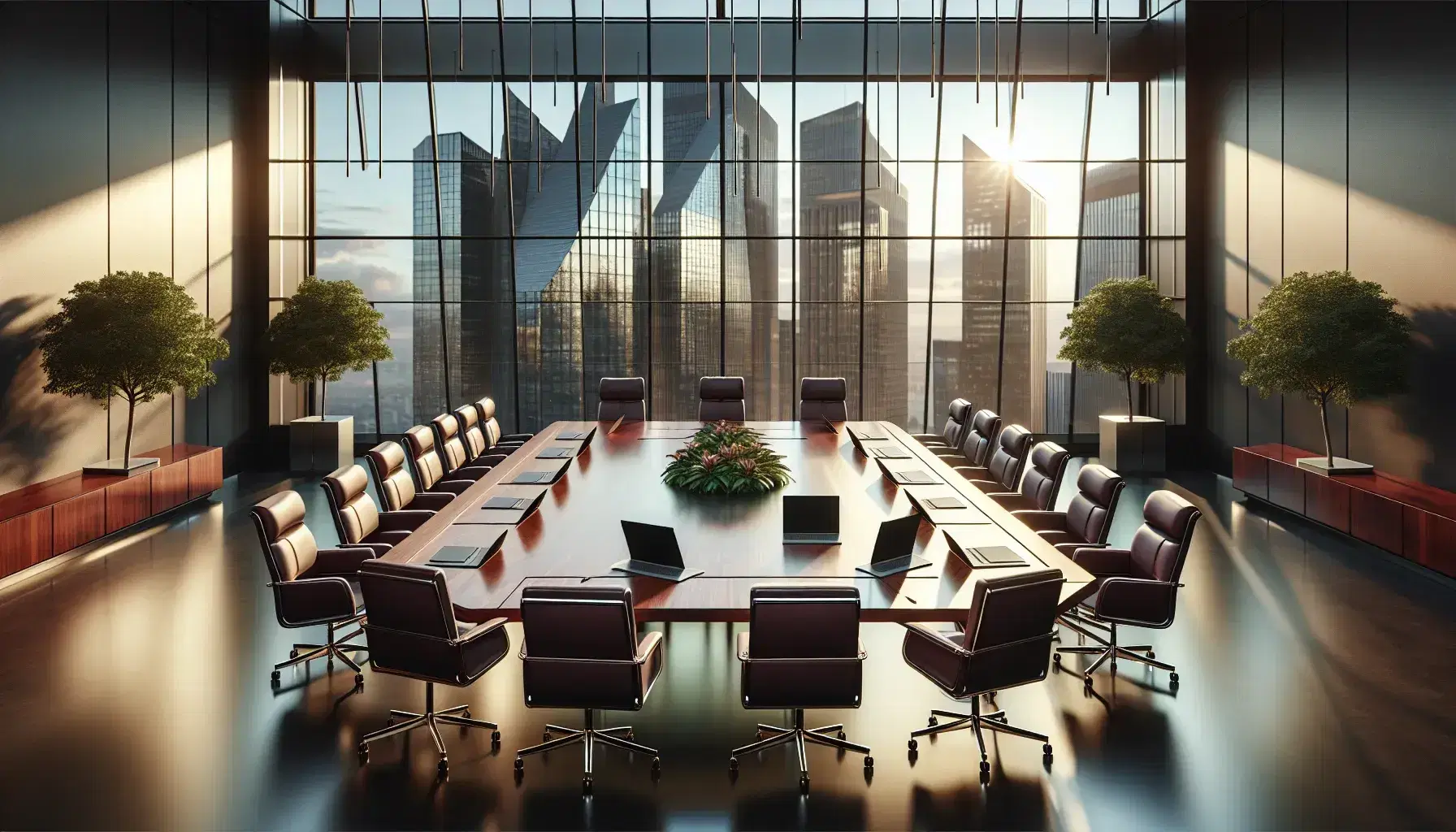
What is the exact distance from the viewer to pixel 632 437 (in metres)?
8.35

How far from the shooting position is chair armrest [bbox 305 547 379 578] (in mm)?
4828

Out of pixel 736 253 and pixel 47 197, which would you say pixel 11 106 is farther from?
pixel 736 253

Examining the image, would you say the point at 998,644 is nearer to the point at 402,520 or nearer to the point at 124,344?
the point at 402,520

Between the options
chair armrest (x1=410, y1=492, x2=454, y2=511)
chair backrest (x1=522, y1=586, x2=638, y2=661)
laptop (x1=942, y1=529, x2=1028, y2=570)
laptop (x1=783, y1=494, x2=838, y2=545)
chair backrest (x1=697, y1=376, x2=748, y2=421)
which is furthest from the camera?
chair backrest (x1=697, y1=376, x2=748, y2=421)

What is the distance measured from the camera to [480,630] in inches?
145

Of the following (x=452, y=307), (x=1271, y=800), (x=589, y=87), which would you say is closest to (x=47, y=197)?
(x=452, y=307)

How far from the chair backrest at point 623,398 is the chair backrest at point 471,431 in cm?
137

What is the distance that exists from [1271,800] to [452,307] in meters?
10.6

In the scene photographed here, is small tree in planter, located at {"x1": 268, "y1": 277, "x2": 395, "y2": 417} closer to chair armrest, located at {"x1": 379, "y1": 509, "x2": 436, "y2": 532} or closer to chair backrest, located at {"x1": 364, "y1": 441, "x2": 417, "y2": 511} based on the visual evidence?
chair backrest, located at {"x1": 364, "y1": 441, "x2": 417, "y2": 511}

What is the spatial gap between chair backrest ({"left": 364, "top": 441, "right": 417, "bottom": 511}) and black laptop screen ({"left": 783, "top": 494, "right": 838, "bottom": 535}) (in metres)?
2.70

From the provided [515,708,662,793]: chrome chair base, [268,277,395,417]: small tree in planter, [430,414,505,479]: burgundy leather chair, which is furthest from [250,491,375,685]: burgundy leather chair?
[268,277,395,417]: small tree in planter

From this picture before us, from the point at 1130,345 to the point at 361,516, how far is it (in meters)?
8.31

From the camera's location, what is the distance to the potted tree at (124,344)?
7152 millimetres

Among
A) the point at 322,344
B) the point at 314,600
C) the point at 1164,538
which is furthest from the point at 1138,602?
the point at 322,344
